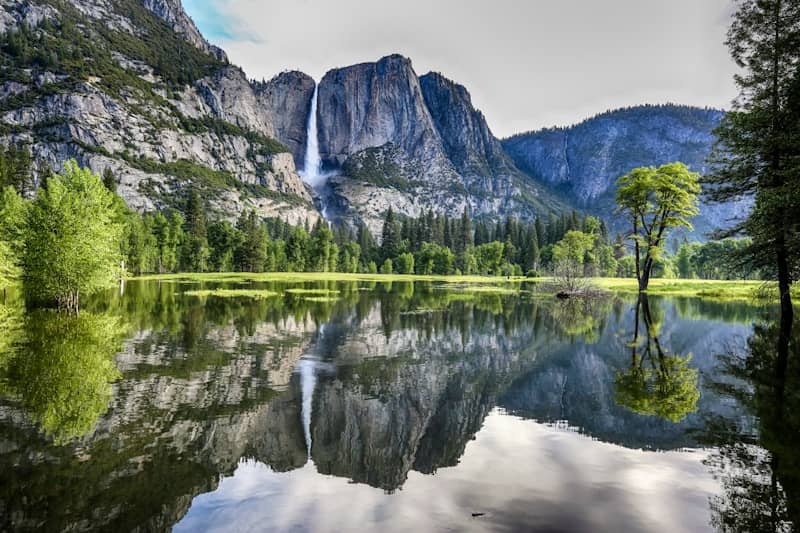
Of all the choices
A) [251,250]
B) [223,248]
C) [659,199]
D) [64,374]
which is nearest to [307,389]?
[64,374]

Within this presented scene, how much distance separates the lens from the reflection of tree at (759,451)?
8297 mm

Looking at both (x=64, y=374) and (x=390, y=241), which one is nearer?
(x=64, y=374)

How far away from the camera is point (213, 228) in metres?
135

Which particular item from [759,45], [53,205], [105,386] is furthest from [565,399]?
[53,205]

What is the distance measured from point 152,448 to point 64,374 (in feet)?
28.4

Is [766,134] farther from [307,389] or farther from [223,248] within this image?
[223,248]

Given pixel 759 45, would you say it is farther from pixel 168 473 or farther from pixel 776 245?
pixel 168 473

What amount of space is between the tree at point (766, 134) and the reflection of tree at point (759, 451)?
21.5 feet

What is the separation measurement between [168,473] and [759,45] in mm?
33867

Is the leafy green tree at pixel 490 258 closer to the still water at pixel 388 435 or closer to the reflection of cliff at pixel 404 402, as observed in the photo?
the reflection of cliff at pixel 404 402

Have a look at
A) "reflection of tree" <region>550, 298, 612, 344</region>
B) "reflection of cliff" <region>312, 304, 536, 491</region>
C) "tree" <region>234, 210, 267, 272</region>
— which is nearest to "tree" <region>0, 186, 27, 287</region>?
"reflection of cliff" <region>312, 304, 536, 491</region>

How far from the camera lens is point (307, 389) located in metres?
16.8

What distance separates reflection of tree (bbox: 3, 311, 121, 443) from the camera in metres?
12.6

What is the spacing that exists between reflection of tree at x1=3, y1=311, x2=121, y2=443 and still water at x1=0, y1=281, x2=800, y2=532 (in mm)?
101
